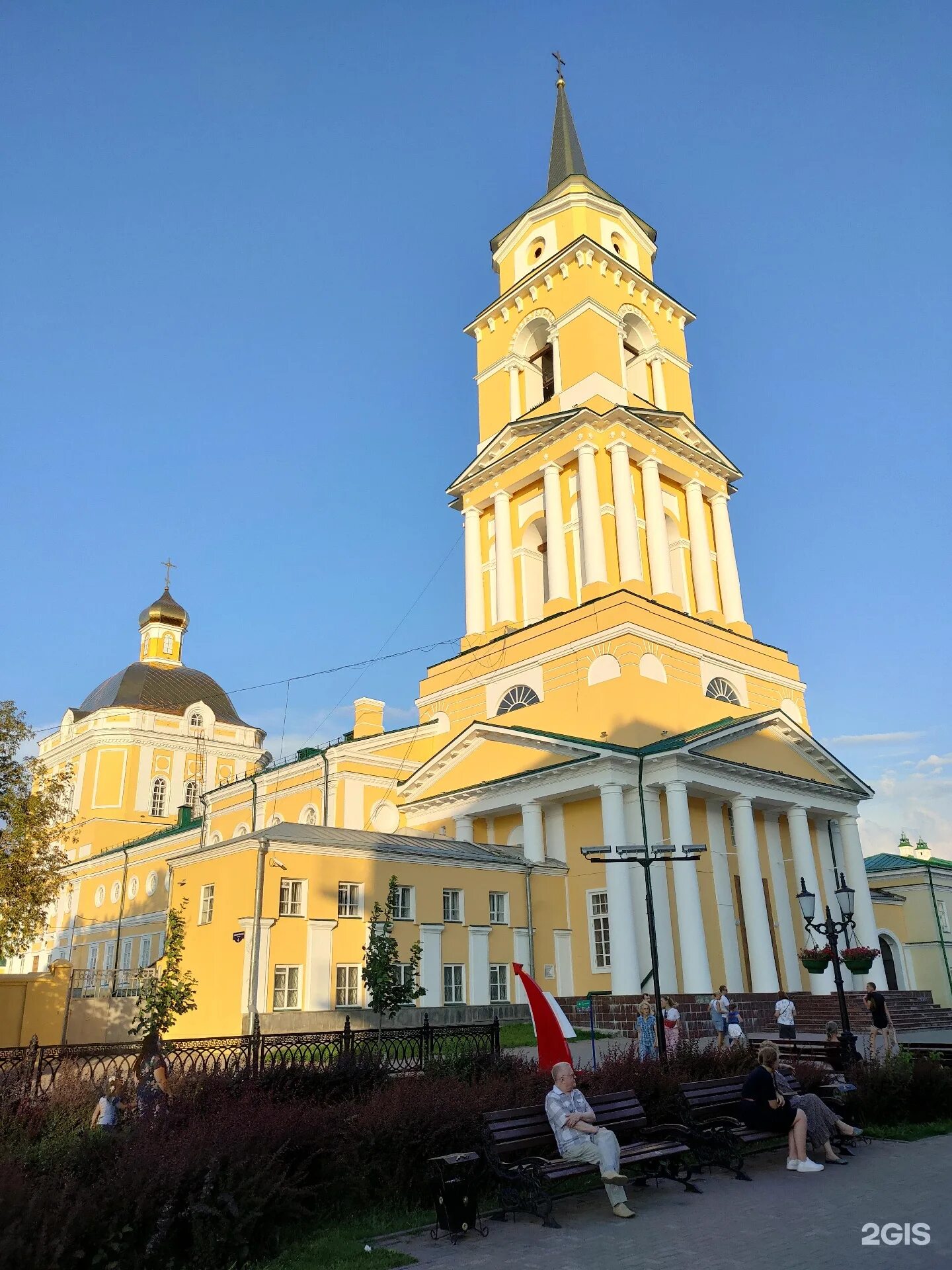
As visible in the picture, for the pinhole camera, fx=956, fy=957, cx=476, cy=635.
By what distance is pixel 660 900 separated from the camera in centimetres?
2691

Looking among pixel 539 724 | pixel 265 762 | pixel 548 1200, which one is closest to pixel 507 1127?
pixel 548 1200

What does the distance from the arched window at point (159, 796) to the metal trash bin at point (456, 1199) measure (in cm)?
5569

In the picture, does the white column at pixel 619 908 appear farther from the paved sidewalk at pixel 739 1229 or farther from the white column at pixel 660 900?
the paved sidewalk at pixel 739 1229

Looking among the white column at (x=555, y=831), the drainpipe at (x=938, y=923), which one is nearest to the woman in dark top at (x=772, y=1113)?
the white column at (x=555, y=831)

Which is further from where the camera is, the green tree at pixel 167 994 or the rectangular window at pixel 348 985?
the rectangular window at pixel 348 985

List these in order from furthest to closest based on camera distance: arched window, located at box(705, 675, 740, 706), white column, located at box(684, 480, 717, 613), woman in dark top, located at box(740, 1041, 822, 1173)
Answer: white column, located at box(684, 480, 717, 613) < arched window, located at box(705, 675, 740, 706) < woman in dark top, located at box(740, 1041, 822, 1173)

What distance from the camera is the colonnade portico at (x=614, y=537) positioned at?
34438 millimetres

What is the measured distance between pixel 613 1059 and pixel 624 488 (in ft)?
→ 83.7

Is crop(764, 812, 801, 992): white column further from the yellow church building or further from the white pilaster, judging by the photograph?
the white pilaster

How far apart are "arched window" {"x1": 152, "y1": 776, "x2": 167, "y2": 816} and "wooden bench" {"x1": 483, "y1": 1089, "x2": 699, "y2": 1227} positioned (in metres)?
54.6

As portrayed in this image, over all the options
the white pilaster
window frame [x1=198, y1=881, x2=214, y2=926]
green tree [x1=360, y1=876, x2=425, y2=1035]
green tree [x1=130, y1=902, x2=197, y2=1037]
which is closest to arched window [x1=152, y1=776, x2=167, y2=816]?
window frame [x1=198, y1=881, x2=214, y2=926]

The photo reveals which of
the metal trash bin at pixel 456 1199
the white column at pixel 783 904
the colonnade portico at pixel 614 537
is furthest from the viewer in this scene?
the colonnade portico at pixel 614 537

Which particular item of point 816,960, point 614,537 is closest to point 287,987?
point 816,960

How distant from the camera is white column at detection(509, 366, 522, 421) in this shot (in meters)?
41.4
